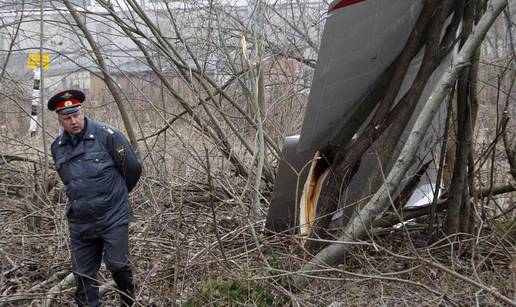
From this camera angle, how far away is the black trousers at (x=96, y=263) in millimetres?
5390

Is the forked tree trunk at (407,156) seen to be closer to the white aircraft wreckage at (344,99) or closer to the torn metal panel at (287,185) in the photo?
the white aircraft wreckage at (344,99)

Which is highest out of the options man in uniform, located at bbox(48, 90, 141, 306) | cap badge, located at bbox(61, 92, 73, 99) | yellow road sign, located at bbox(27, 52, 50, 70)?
yellow road sign, located at bbox(27, 52, 50, 70)

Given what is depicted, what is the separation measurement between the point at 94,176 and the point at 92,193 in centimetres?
13

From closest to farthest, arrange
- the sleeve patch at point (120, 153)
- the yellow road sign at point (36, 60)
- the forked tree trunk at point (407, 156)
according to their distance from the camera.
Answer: the forked tree trunk at point (407, 156)
the sleeve patch at point (120, 153)
the yellow road sign at point (36, 60)

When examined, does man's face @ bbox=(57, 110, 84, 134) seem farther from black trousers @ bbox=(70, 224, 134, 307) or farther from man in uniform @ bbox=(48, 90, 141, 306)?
black trousers @ bbox=(70, 224, 134, 307)

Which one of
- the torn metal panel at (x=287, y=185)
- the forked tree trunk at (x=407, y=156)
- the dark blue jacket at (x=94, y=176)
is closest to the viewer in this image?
the forked tree trunk at (x=407, y=156)

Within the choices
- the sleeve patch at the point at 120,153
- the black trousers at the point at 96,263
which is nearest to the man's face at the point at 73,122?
the sleeve patch at the point at 120,153

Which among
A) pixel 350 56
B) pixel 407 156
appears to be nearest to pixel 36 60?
pixel 350 56

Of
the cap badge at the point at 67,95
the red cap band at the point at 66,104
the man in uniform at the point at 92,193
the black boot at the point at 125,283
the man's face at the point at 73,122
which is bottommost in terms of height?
the black boot at the point at 125,283

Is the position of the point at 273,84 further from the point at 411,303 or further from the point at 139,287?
the point at 411,303

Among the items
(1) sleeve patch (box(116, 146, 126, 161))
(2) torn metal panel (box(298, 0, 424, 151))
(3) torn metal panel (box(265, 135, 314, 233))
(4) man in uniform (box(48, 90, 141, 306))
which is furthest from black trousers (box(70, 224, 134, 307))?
(2) torn metal panel (box(298, 0, 424, 151))

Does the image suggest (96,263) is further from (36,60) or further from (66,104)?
(36,60)

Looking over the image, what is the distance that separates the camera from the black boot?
5422mm

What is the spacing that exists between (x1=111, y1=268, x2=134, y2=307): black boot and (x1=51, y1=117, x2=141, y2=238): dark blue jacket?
0.35 meters
